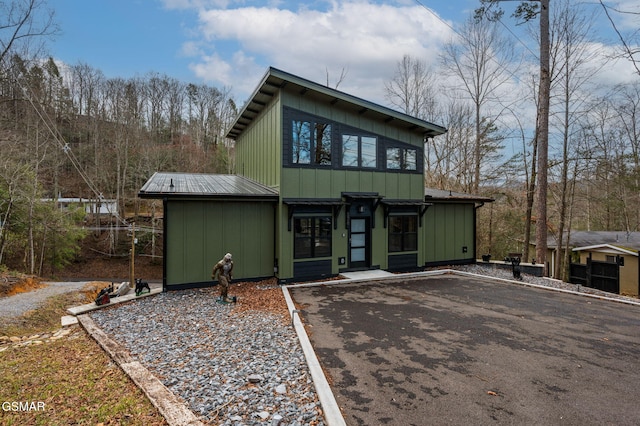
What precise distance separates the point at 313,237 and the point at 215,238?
8.89ft

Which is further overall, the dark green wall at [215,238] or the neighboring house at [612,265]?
the neighboring house at [612,265]

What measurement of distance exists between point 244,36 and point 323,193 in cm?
1033

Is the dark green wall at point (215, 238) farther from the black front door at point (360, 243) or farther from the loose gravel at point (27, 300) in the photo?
the loose gravel at point (27, 300)

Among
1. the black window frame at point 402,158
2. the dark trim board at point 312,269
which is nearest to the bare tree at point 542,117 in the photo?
the black window frame at point 402,158

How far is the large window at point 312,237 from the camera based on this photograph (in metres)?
8.91

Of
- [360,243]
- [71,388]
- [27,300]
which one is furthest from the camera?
[360,243]

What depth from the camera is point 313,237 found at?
9.13 m

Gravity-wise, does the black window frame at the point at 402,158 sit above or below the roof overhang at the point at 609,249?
above

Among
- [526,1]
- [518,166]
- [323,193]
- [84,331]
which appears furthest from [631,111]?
[84,331]

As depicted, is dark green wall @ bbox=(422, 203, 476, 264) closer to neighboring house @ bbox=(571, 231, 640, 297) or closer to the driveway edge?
neighboring house @ bbox=(571, 231, 640, 297)

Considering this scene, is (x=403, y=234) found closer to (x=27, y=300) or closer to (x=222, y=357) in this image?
(x=222, y=357)

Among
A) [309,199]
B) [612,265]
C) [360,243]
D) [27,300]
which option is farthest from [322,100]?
[612,265]

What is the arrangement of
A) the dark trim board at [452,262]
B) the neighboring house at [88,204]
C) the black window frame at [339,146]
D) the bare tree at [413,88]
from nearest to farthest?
the black window frame at [339,146] < the dark trim board at [452,262] < the bare tree at [413,88] < the neighboring house at [88,204]
